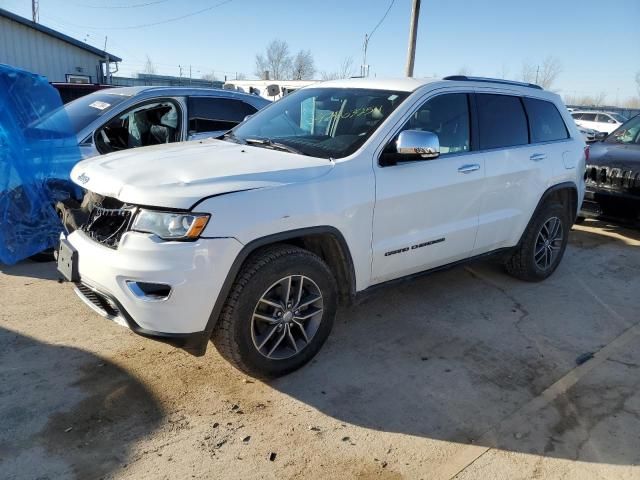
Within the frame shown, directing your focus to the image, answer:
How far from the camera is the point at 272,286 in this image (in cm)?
304

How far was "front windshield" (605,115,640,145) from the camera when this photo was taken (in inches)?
293

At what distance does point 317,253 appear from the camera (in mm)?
3438

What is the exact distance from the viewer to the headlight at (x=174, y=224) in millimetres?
2693

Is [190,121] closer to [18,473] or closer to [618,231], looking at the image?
[18,473]

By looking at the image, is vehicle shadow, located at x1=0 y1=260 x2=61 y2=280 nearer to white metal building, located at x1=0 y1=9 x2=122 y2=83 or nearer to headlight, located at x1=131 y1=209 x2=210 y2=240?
headlight, located at x1=131 y1=209 x2=210 y2=240

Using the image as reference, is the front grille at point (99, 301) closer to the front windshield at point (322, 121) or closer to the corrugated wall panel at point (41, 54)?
the front windshield at point (322, 121)

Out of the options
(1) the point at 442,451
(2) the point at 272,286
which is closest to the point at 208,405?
(2) the point at 272,286

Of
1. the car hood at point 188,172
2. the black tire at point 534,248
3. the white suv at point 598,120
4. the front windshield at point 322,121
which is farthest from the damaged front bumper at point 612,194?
the white suv at point 598,120

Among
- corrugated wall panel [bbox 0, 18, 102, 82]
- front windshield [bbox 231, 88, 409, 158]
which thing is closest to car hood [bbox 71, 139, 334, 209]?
front windshield [bbox 231, 88, 409, 158]

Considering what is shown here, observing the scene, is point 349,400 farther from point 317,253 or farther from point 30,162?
point 30,162

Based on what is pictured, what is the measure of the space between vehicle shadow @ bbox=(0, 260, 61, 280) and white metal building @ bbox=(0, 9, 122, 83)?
45.0ft

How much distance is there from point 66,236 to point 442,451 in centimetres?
258

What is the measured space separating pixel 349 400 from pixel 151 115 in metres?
4.54

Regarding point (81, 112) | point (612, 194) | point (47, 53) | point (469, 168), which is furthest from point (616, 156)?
point (47, 53)
